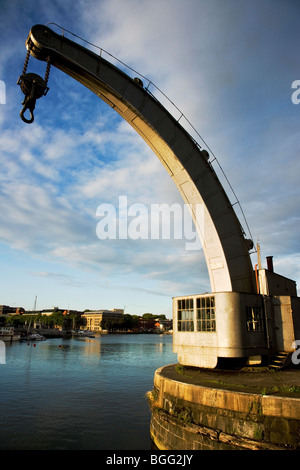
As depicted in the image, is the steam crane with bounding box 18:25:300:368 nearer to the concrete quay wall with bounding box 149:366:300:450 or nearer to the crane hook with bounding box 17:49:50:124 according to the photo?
the crane hook with bounding box 17:49:50:124

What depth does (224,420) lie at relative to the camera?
10875mm

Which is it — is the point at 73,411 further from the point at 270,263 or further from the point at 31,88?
the point at 31,88

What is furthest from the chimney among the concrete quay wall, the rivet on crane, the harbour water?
the rivet on crane

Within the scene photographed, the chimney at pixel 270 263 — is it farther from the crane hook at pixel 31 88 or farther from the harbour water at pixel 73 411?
the crane hook at pixel 31 88

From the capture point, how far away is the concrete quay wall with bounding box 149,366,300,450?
9852 mm

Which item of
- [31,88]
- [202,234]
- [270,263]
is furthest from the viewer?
[270,263]

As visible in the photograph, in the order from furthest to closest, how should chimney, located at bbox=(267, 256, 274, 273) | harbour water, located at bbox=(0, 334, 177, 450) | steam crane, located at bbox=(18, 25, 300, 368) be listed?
chimney, located at bbox=(267, 256, 274, 273)
steam crane, located at bbox=(18, 25, 300, 368)
harbour water, located at bbox=(0, 334, 177, 450)

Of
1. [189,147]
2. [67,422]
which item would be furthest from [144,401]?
[189,147]

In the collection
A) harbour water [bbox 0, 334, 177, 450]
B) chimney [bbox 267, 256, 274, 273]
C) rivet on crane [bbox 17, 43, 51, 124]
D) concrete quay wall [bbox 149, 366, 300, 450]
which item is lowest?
harbour water [bbox 0, 334, 177, 450]

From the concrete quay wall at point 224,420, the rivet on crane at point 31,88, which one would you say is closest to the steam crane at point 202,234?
the rivet on crane at point 31,88

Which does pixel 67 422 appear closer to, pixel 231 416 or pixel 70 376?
pixel 231 416

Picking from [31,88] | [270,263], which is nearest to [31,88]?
[31,88]

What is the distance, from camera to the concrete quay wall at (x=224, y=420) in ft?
32.3

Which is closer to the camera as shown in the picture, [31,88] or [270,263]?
[31,88]
